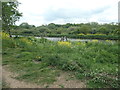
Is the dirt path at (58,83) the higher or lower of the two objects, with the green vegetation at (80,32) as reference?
lower

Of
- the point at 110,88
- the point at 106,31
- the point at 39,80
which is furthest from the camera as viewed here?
the point at 106,31

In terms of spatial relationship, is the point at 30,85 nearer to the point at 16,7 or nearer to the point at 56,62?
the point at 56,62

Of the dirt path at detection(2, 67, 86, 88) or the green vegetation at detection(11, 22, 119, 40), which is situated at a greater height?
the green vegetation at detection(11, 22, 119, 40)

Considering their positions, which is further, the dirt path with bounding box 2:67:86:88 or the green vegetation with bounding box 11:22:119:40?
the green vegetation with bounding box 11:22:119:40

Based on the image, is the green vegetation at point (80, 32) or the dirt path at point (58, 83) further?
the green vegetation at point (80, 32)

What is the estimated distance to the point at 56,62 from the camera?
3256 mm

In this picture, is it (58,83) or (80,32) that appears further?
(80,32)

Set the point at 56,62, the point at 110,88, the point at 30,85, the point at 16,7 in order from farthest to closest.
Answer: the point at 16,7 < the point at 56,62 < the point at 30,85 < the point at 110,88

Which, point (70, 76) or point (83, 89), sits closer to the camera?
point (83, 89)

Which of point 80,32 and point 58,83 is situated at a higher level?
point 80,32

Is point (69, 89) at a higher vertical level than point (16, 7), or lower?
lower

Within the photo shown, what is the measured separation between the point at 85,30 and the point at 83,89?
29599 millimetres

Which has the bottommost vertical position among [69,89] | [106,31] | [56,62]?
[69,89]

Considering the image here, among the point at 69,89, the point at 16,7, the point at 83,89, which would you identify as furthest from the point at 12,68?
the point at 16,7
